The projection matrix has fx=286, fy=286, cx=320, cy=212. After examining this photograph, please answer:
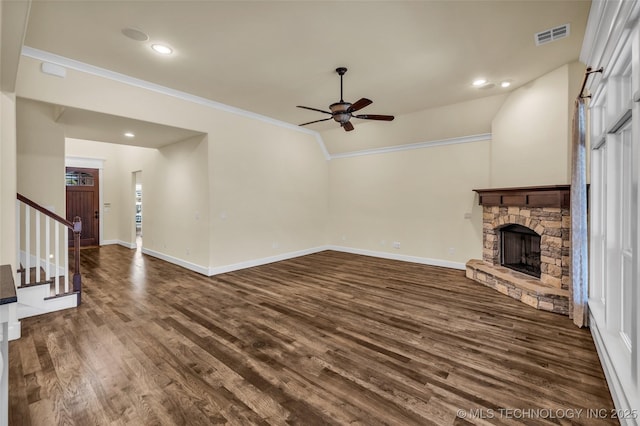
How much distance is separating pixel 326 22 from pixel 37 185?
5.35 metres

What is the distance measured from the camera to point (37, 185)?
477 cm

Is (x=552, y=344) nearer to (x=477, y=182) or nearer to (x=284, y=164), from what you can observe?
(x=477, y=182)

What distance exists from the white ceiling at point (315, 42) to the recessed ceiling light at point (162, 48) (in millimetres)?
66

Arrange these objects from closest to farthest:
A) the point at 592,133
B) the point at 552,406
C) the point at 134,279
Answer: the point at 552,406 → the point at 592,133 → the point at 134,279

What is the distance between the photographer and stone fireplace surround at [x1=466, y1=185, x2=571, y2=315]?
3680mm

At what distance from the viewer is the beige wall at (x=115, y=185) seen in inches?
322

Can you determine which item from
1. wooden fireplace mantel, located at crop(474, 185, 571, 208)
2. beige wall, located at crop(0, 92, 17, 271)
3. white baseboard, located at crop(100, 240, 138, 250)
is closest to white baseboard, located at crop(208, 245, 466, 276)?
wooden fireplace mantel, located at crop(474, 185, 571, 208)

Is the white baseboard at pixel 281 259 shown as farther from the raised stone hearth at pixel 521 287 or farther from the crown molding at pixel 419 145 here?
the crown molding at pixel 419 145

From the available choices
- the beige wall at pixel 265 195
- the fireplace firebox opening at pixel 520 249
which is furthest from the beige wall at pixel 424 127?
the fireplace firebox opening at pixel 520 249

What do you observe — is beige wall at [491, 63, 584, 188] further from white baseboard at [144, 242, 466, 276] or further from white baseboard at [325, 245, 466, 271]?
white baseboard at [144, 242, 466, 276]

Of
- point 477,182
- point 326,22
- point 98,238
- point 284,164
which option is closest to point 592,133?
point 477,182

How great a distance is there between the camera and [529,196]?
416cm

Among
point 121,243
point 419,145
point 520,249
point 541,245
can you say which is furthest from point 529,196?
point 121,243

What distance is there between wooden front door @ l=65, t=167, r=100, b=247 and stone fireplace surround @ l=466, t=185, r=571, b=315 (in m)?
10.0
